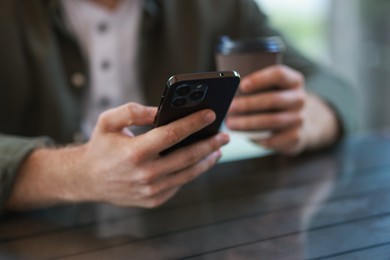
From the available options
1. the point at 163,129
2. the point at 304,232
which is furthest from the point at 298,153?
the point at 163,129

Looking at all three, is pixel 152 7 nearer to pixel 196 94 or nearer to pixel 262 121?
pixel 262 121

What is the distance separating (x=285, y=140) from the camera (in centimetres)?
96

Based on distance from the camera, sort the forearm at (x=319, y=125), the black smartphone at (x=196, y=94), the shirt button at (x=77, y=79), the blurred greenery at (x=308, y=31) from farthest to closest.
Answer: the blurred greenery at (x=308, y=31)
the shirt button at (x=77, y=79)
the forearm at (x=319, y=125)
the black smartphone at (x=196, y=94)

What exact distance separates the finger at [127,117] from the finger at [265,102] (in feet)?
0.96

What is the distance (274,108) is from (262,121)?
1.4 inches

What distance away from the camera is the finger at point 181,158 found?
2.14 ft

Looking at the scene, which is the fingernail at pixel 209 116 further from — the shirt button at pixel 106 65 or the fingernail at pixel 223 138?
the shirt button at pixel 106 65

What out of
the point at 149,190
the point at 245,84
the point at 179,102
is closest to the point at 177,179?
the point at 149,190

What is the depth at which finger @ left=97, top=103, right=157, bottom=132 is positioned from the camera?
0.64 meters

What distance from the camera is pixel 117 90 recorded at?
1.24 m

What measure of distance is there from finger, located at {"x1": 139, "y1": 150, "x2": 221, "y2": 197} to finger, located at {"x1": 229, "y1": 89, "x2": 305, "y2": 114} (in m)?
0.20

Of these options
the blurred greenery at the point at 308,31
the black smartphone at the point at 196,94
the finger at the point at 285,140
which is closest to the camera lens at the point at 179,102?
the black smartphone at the point at 196,94

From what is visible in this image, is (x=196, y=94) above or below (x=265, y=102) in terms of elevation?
above

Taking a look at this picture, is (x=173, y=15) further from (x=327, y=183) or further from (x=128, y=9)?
(x=327, y=183)
